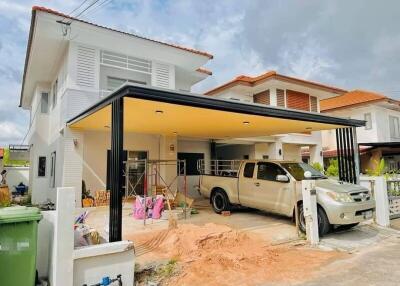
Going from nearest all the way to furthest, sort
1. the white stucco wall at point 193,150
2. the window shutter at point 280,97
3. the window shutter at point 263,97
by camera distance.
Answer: the white stucco wall at point 193,150, the window shutter at point 280,97, the window shutter at point 263,97

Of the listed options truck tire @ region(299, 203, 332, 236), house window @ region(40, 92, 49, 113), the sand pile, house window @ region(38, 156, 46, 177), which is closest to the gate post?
truck tire @ region(299, 203, 332, 236)

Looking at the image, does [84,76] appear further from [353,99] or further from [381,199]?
[353,99]

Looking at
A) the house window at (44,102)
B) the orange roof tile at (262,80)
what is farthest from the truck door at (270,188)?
the house window at (44,102)

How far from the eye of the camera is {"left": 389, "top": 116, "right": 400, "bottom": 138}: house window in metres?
24.5

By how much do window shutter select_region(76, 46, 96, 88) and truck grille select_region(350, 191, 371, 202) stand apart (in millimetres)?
9544

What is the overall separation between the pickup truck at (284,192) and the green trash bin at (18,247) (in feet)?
20.3

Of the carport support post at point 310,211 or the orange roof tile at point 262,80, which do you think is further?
the orange roof tile at point 262,80

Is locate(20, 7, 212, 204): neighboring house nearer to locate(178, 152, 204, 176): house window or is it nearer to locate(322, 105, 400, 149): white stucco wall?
locate(178, 152, 204, 176): house window

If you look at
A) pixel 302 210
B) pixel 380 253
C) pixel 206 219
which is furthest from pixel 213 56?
pixel 380 253

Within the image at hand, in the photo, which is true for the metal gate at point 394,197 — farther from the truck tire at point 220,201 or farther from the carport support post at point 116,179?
the carport support post at point 116,179

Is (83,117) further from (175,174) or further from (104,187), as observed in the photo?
(175,174)

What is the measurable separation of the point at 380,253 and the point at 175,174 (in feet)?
29.7

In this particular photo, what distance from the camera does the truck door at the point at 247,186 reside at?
9713 millimetres

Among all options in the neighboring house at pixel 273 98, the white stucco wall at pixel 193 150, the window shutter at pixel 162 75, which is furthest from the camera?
the neighboring house at pixel 273 98
